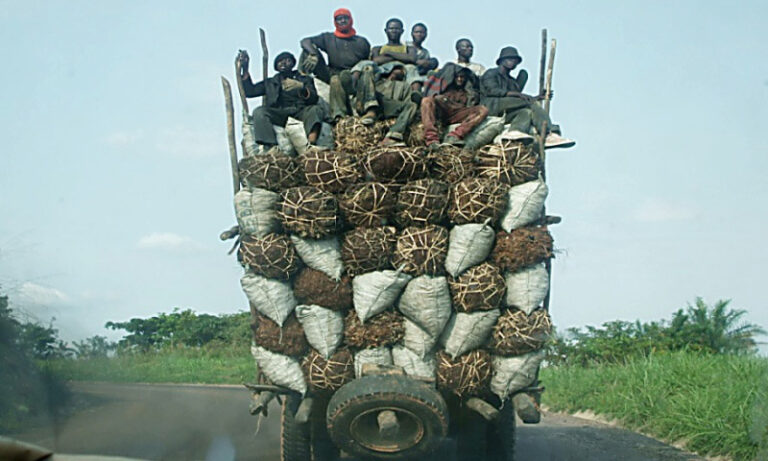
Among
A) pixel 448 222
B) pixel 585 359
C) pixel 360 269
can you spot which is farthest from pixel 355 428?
pixel 585 359

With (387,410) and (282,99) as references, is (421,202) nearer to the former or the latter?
(387,410)

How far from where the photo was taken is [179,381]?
1734cm

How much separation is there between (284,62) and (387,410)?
368 centimetres

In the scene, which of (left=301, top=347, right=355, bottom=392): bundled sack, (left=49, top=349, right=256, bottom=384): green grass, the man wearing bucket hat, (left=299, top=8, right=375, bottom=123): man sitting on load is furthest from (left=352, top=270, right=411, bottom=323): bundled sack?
Answer: (left=49, top=349, right=256, bottom=384): green grass

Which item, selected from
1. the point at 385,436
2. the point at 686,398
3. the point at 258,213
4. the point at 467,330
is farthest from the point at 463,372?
the point at 686,398

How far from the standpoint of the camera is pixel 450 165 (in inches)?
236

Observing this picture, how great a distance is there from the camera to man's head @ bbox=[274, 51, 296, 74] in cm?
769

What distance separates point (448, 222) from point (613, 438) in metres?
5.17

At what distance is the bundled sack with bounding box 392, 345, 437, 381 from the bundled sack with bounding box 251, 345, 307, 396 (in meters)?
0.71

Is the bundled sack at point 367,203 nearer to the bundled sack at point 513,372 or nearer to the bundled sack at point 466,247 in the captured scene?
the bundled sack at point 466,247

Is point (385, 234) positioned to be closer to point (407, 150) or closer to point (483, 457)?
point (407, 150)

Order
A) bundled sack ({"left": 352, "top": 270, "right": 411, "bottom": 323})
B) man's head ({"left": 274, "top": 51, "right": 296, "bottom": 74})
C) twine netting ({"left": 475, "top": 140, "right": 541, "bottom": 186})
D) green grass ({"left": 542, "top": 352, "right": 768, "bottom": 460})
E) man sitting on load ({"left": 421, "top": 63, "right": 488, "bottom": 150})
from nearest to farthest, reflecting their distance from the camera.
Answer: bundled sack ({"left": 352, "top": 270, "right": 411, "bottom": 323}) < twine netting ({"left": 475, "top": 140, "right": 541, "bottom": 186}) < man sitting on load ({"left": 421, "top": 63, "right": 488, "bottom": 150}) < man's head ({"left": 274, "top": 51, "right": 296, "bottom": 74}) < green grass ({"left": 542, "top": 352, "right": 768, "bottom": 460})

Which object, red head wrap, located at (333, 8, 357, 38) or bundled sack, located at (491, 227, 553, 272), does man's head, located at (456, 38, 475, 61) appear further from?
bundled sack, located at (491, 227, 553, 272)

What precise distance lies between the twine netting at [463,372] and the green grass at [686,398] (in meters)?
3.65
